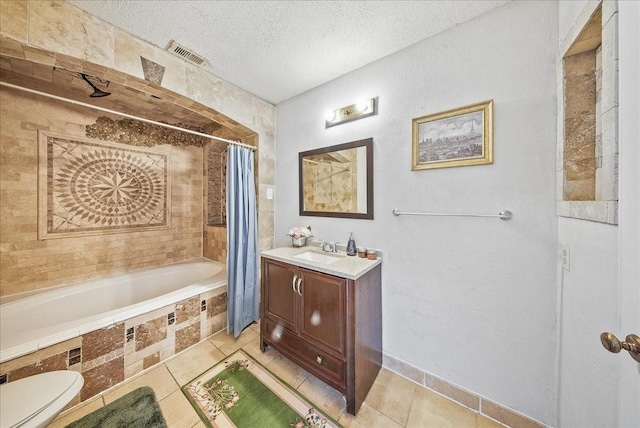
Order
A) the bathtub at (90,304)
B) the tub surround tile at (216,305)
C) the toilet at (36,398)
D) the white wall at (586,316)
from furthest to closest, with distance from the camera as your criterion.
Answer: the tub surround tile at (216,305), the bathtub at (90,304), the toilet at (36,398), the white wall at (586,316)

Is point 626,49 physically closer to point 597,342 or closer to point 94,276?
point 597,342

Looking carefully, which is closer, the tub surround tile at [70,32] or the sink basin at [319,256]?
the tub surround tile at [70,32]

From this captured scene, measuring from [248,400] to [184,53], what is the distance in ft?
8.45

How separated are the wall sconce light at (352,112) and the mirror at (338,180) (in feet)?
0.70

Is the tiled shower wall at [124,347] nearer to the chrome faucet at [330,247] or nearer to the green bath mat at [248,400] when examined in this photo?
the green bath mat at [248,400]

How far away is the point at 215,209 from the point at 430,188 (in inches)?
110

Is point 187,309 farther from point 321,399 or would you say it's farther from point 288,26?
point 288,26

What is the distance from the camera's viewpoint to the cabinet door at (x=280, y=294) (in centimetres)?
163

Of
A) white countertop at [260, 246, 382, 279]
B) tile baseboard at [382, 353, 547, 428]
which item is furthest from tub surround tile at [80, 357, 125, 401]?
tile baseboard at [382, 353, 547, 428]

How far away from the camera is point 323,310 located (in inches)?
57.3

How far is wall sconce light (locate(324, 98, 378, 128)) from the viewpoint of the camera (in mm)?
1739

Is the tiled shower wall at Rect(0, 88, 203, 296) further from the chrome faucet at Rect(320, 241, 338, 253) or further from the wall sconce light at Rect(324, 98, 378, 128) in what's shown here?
the wall sconce light at Rect(324, 98, 378, 128)

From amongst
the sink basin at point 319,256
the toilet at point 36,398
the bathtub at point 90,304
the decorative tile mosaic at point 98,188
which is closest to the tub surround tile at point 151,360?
the bathtub at point 90,304

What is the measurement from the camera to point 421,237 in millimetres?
1541
